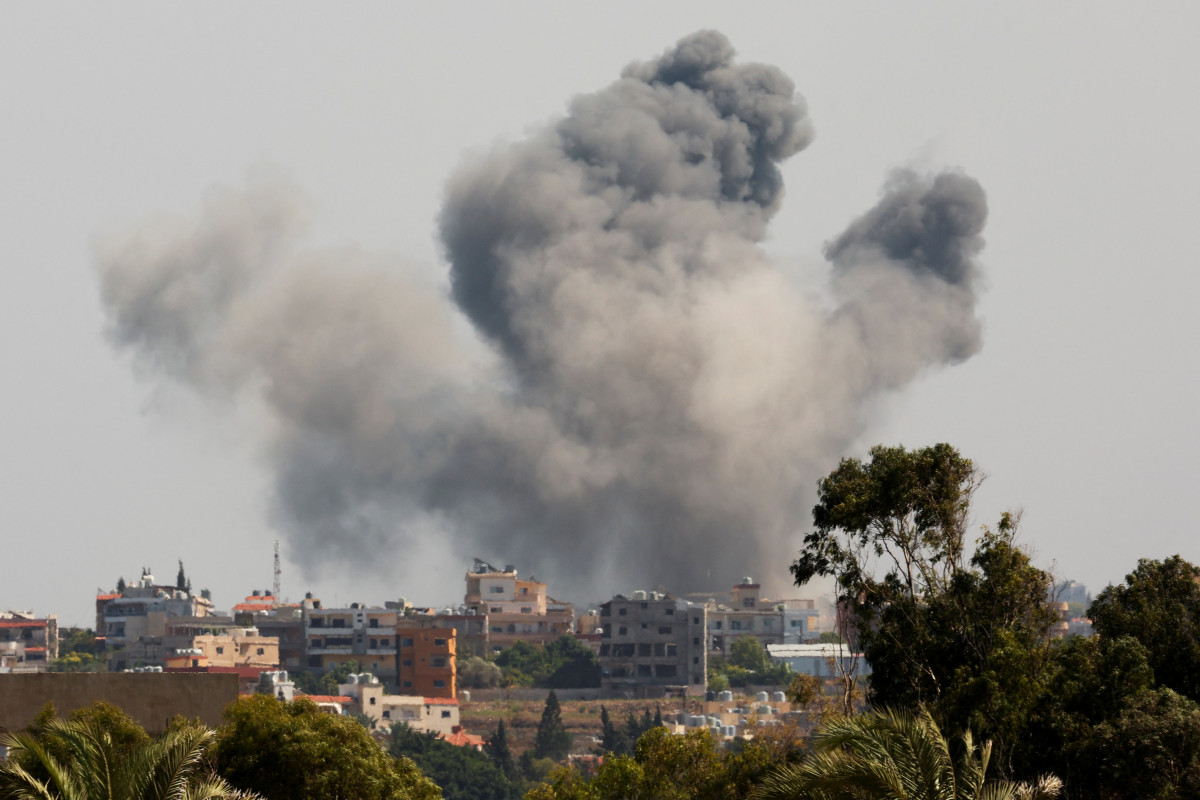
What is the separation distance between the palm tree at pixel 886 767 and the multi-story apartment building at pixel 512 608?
358 ft

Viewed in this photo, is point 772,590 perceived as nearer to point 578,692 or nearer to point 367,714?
point 578,692

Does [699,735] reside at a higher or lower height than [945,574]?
lower

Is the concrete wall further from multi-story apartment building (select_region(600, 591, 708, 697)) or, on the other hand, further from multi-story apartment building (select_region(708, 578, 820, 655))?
multi-story apartment building (select_region(708, 578, 820, 655))

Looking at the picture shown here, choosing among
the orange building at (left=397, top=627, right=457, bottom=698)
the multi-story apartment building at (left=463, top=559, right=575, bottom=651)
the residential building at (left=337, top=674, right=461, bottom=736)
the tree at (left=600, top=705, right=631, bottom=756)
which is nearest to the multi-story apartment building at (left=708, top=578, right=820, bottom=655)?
the multi-story apartment building at (left=463, top=559, right=575, bottom=651)

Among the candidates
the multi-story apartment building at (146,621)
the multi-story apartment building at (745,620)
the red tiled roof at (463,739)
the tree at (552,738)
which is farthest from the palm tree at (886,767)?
the multi-story apartment building at (745,620)

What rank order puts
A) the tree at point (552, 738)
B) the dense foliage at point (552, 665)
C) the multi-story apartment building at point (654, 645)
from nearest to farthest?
the tree at point (552, 738) → the dense foliage at point (552, 665) → the multi-story apartment building at point (654, 645)

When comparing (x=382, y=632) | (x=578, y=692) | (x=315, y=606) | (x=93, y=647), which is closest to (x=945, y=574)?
(x=578, y=692)

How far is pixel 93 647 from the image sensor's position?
127500 mm

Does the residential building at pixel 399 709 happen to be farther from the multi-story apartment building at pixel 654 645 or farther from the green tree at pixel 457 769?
the multi-story apartment building at pixel 654 645

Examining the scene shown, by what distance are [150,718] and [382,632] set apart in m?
88.7

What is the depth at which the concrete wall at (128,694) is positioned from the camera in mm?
27781

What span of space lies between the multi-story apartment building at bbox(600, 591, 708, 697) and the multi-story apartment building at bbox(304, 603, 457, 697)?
10.6 m

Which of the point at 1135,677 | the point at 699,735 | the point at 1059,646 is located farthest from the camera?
the point at 699,735

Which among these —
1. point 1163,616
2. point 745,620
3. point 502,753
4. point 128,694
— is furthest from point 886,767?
point 745,620
